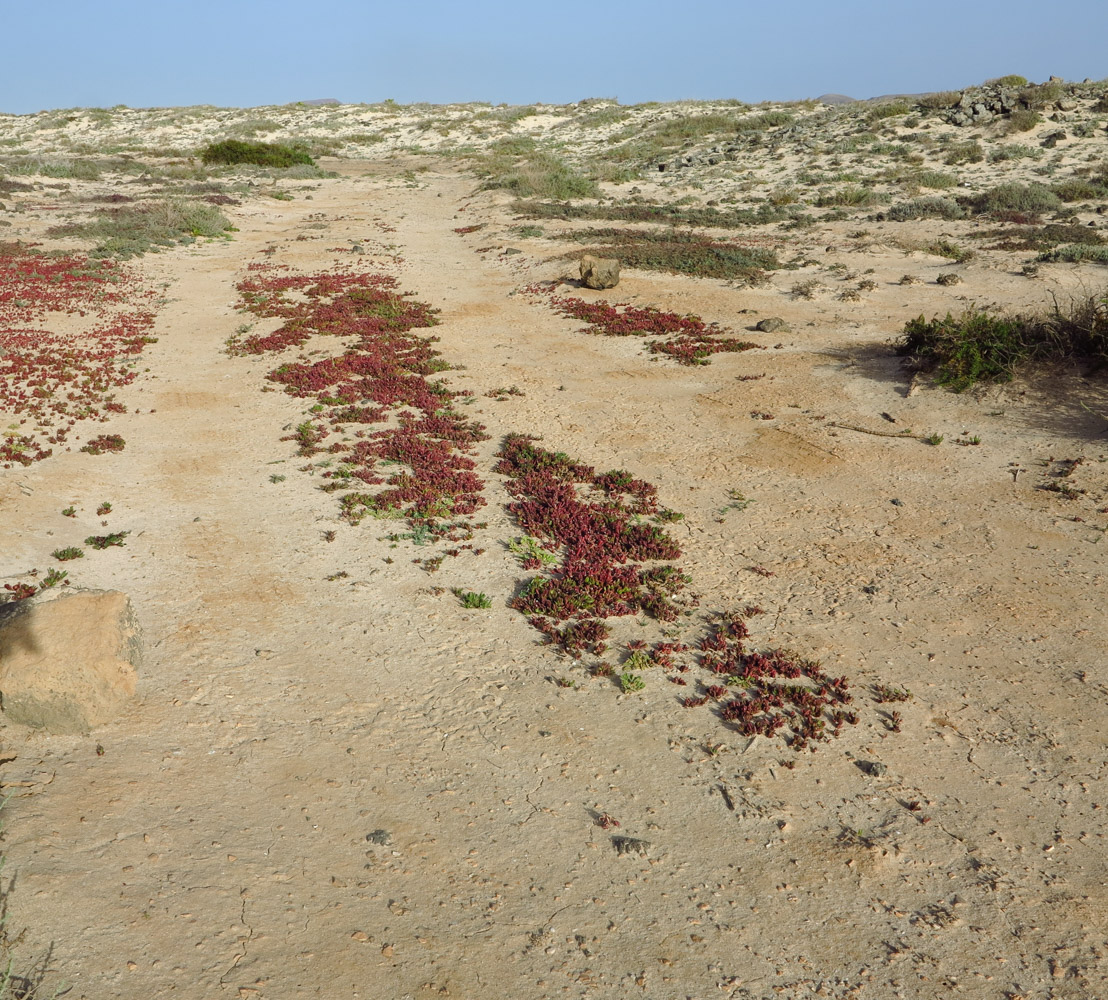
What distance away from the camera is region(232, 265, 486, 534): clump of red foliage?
11.7 m

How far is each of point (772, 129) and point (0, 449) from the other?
46.0 metres

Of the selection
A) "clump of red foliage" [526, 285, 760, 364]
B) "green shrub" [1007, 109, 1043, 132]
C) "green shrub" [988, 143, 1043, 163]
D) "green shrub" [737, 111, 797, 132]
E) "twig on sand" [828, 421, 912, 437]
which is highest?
"green shrub" [737, 111, 797, 132]

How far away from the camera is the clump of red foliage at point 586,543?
8805mm

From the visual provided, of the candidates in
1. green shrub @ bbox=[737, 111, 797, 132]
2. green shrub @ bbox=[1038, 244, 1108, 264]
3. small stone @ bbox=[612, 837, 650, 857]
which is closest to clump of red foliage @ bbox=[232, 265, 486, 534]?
small stone @ bbox=[612, 837, 650, 857]

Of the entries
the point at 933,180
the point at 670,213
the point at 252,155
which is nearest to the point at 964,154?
the point at 933,180

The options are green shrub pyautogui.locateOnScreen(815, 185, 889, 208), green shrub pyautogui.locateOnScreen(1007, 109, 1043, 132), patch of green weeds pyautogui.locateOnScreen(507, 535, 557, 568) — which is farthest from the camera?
green shrub pyautogui.locateOnScreen(1007, 109, 1043, 132)

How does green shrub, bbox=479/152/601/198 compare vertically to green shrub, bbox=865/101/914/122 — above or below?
below

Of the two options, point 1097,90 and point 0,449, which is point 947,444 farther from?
point 1097,90

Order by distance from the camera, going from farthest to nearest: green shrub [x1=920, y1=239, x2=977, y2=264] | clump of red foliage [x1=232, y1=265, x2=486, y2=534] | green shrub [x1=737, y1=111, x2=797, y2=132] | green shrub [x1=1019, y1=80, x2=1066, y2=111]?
green shrub [x1=737, y1=111, x2=797, y2=132] < green shrub [x1=1019, y1=80, x2=1066, y2=111] < green shrub [x1=920, y1=239, x2=977, y2=264] < clump of red foliage [x1=232, y1=265, x2=486, y2=534]

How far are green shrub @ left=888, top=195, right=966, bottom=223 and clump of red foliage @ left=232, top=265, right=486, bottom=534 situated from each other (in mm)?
18570

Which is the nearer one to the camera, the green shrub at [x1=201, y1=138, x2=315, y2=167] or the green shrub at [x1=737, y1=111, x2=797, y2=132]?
the green shrub at [x1=737, y1=111, x2=797, y2=132]

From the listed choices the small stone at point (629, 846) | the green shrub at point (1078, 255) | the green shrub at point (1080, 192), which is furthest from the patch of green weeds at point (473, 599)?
the green shrub at point (1080, 192)

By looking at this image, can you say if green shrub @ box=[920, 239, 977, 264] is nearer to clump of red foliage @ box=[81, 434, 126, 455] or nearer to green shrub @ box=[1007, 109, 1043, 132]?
green shrub @ box=[1007, 109, 1043, 132]

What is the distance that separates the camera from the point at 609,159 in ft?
164
